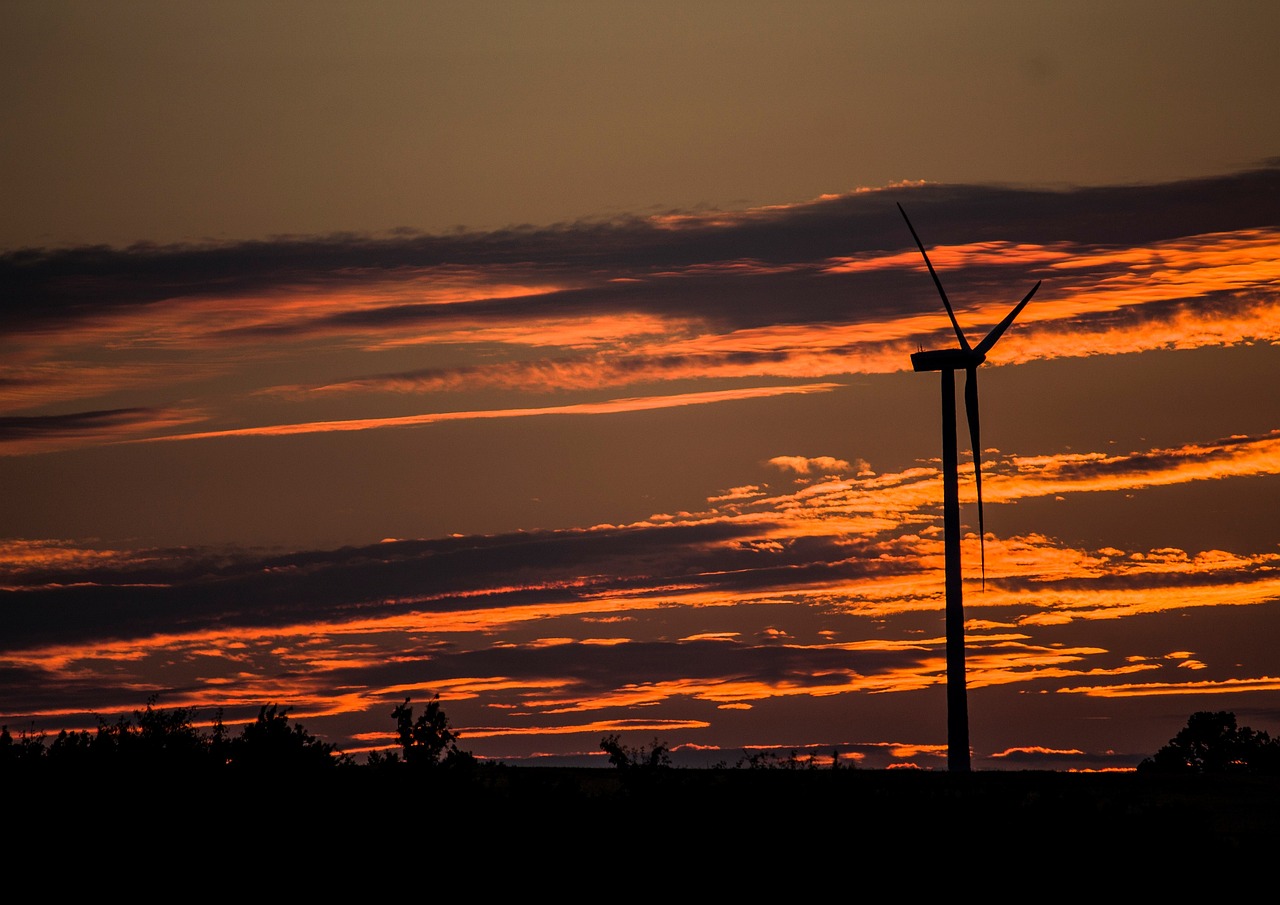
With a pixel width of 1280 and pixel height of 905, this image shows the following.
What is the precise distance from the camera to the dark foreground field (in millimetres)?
45594

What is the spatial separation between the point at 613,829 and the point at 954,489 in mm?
31668

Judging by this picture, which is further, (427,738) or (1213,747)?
(1213,747)

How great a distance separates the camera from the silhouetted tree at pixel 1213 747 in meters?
139

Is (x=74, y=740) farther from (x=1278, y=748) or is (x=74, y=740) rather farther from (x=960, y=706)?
(x=1278, y=748)

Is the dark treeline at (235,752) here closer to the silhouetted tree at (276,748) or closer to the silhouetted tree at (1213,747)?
the silhouetted tree at (276,748)

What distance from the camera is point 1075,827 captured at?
47906mm

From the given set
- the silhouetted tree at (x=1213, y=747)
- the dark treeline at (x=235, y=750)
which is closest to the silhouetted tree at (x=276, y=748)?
the dark treeline at (x=235, y=750)

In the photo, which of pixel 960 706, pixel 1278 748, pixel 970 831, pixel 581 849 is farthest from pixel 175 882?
pixel 1278 748

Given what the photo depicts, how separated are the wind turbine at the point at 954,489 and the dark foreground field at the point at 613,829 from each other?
69.7 feet

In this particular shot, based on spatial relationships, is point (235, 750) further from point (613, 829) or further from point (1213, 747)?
point (1213, 747)

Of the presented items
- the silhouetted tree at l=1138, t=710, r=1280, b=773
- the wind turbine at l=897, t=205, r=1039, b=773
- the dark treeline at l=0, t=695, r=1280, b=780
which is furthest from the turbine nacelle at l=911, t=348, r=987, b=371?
the silhouetted tree at l=1138, t=710, r=1280, b=773

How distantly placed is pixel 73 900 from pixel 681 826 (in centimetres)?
1448

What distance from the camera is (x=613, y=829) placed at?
4744 centimetres

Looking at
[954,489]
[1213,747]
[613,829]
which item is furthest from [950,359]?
[1213,747]
